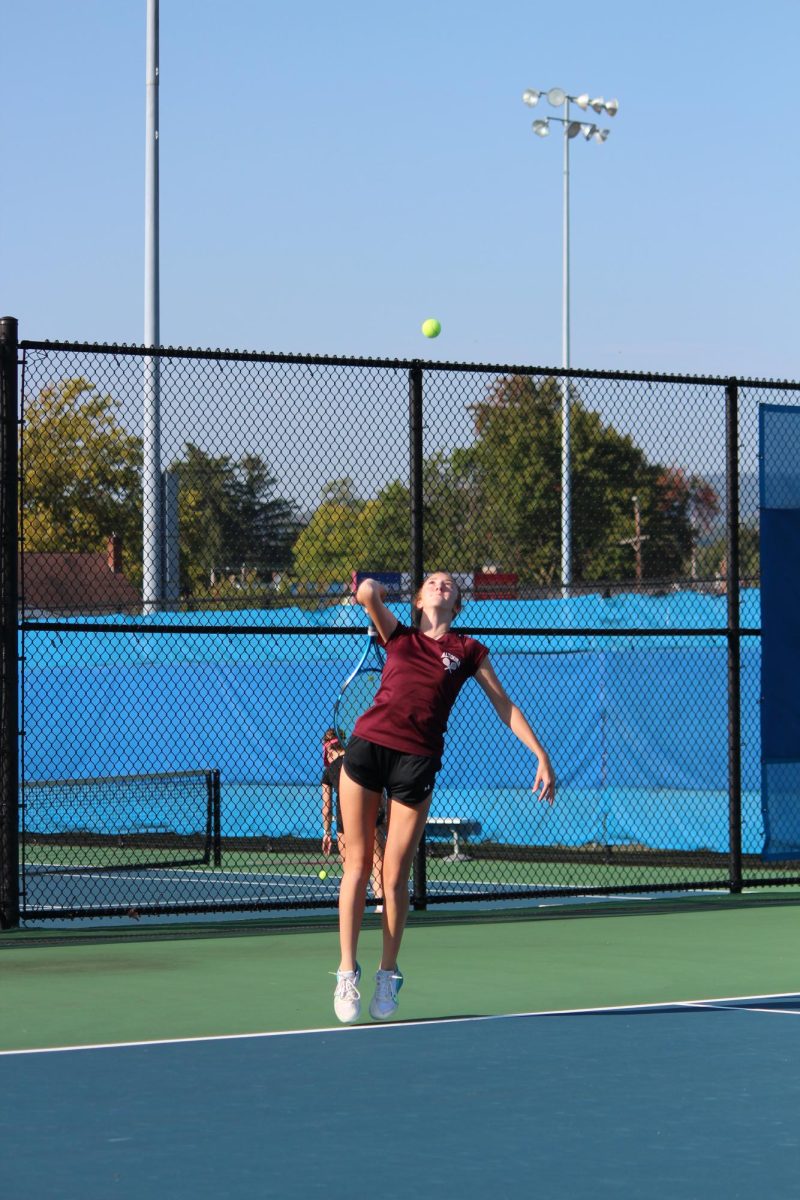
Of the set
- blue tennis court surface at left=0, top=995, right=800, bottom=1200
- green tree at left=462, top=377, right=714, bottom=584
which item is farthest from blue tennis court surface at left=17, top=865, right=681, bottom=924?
green tree at left=462, top=377, right=714, bottom=584

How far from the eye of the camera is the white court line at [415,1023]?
23.9 ft

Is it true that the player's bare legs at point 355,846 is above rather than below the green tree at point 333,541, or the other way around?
below

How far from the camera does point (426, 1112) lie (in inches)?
238

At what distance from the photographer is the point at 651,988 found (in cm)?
887

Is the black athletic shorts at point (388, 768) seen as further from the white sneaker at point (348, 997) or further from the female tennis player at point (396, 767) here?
the white sneaker at point (348, 997)

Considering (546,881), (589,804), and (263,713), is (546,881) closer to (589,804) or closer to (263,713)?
(589,804)

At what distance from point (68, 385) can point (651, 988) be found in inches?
904

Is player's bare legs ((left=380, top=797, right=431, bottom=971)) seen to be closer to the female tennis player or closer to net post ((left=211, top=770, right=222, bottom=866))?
the female tennis player

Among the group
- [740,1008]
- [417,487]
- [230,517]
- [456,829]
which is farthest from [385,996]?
[230,517]

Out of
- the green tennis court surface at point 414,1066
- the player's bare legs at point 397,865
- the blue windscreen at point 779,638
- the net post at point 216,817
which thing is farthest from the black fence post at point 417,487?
the player's bare legs at point 397,865

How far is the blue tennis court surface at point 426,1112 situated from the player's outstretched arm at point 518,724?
92cm

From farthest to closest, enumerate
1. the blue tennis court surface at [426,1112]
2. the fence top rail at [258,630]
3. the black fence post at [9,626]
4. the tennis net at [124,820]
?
1. the tennis net at [124,820]
2. the fence top rail at [258,630]
3. the black fence post at [9,626]
4. the blue tennis court surface at [426,1112]

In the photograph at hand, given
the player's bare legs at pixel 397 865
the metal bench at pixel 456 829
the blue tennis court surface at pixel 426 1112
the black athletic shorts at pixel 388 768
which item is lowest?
the metal bench at pixel 456 829

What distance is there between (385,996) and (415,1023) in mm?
251
